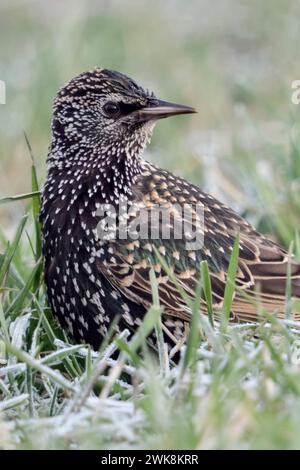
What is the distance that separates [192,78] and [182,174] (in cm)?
274

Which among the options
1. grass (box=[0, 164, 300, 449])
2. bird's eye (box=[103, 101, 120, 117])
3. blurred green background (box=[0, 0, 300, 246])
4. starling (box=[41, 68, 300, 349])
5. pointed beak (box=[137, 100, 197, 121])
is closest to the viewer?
grass (box=[0, 164, 300, 449])

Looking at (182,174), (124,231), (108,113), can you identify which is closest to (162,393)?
(124,231)

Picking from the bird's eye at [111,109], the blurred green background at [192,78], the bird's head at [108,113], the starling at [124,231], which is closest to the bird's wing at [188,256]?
the starling at [124,231]

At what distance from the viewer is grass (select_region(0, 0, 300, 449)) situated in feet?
10.8

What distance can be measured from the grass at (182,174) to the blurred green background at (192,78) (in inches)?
0.7

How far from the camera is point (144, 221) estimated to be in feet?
15.7

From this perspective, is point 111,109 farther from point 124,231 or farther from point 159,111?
point 124,231

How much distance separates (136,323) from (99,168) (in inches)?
29.1

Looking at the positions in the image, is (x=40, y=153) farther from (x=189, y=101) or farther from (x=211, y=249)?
(x=211, y=249)

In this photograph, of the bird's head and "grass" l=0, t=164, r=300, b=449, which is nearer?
"grass" l=0, t=164, r=300, b=449

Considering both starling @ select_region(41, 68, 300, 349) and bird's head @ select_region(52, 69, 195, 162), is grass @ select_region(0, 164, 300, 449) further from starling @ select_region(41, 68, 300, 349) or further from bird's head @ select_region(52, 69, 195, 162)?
bird's head @ select_region(52, 69, 195, 162)

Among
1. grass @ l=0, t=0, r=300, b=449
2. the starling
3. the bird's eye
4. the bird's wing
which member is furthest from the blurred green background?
the bird's eye

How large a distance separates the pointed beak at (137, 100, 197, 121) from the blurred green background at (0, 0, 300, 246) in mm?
1105

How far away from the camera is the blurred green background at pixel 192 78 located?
22.0 ft
